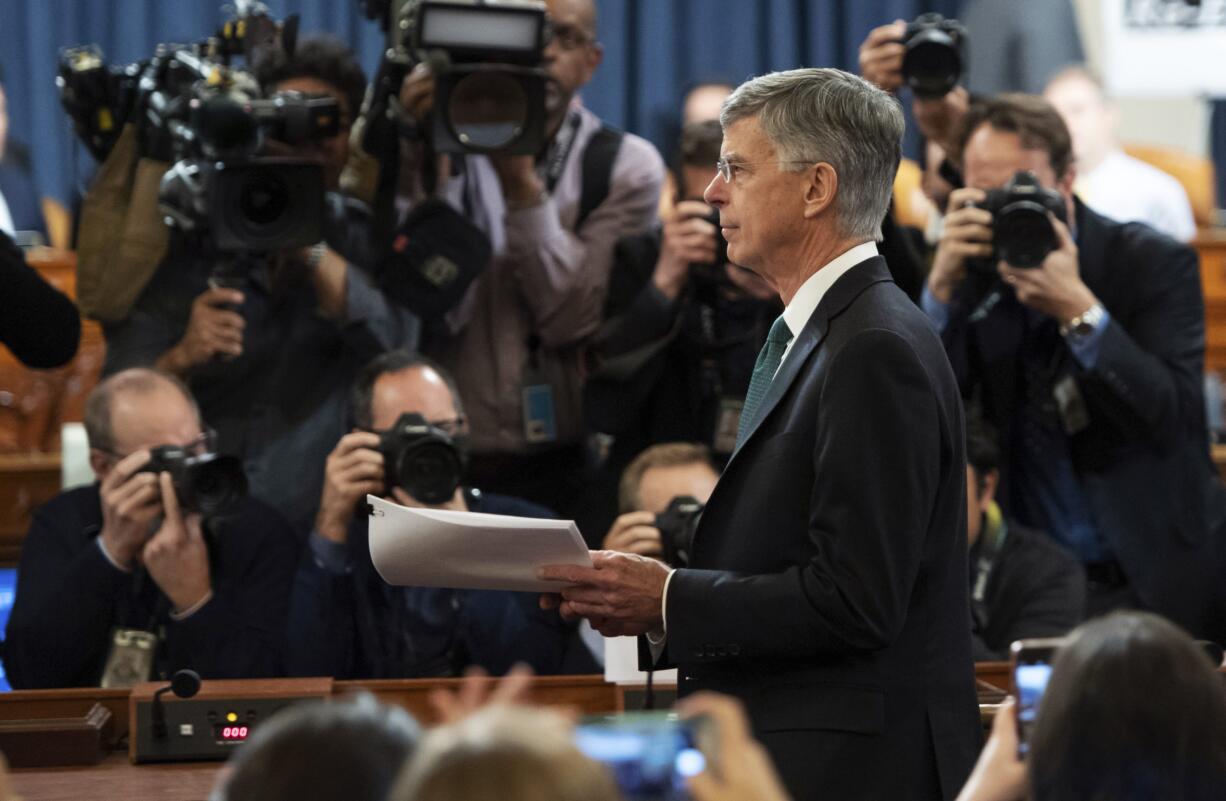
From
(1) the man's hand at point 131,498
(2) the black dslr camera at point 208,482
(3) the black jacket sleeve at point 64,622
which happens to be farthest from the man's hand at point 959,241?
(3) the black jacket sleeve at point 64,622

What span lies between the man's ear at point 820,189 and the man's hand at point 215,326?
1.64 meters

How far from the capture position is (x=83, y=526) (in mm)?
3168

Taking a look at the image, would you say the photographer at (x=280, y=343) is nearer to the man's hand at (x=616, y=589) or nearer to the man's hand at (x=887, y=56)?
the man's hand at (x=887, y=56)

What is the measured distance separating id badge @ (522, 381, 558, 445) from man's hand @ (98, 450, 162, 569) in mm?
761

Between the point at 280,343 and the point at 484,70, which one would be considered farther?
the point at 280,343

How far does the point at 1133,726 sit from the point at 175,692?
1409 millimetres

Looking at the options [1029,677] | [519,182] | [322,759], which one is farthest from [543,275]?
[322,759]

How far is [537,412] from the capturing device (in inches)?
136

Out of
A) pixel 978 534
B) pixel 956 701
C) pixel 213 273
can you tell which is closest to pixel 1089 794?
pixel 956 701

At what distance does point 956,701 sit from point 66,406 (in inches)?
109

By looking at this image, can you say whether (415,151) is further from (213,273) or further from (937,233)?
(937,233)

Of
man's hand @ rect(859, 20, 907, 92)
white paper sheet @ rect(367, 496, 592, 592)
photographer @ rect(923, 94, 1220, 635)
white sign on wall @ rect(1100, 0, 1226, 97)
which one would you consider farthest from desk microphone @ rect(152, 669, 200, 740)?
white sign on wall @ rect(1100, 0, 1226, 97)

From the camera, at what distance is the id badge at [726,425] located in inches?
130

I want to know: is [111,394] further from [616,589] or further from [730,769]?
[730,769]
